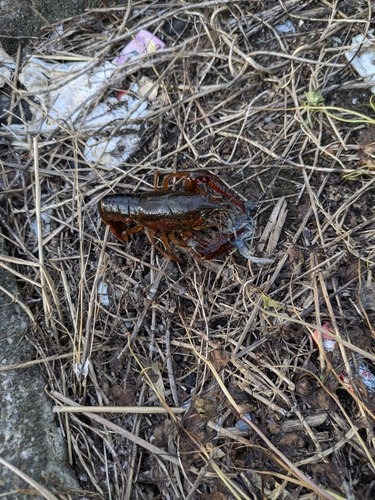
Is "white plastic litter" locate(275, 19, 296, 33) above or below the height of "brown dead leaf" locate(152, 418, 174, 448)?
above

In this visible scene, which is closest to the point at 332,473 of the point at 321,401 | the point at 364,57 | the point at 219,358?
the point at 321,401

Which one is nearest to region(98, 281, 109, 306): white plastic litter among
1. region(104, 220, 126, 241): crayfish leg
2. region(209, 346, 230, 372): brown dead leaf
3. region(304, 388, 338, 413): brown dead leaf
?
region(104, 220, 126, 241): crayfish leg

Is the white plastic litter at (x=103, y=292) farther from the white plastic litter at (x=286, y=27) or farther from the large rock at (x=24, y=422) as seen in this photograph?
the white plastic litter at (x=286, y=27)

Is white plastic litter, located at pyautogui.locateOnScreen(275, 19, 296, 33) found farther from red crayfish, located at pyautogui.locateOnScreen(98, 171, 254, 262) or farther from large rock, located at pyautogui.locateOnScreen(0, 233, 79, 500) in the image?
large rock, located at pyautogui.locateOnScreen(0, 233, 79, 500)

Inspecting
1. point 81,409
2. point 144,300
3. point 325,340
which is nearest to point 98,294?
point 144,300

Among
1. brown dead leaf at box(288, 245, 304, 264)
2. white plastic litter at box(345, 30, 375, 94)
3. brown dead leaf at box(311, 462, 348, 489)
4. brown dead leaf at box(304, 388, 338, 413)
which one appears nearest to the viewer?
brown dead leaf at box(311, 462, 348, 489)

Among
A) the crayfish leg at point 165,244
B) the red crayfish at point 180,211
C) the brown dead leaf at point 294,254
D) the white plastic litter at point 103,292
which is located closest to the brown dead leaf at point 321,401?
the brown dead leaf at point 294,254

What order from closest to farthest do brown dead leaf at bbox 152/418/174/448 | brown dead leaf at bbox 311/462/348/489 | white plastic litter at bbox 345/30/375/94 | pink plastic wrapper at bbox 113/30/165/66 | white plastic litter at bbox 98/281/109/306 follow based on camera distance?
brown dead leaf at bbox 311/462/348/489 → brown dead leaf at bbox 152/418/174/448 → white plastic litter at bbox 345/30/375/94 → white plastic litter at bbox 98/281/109/306 → pink plastic wrapper at bbox 113/30/165/66
